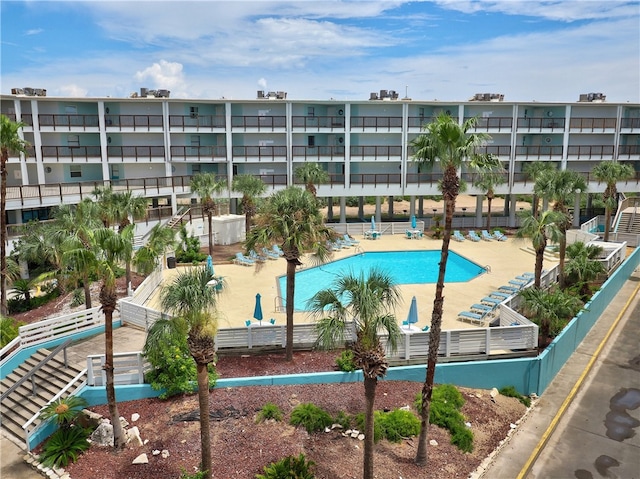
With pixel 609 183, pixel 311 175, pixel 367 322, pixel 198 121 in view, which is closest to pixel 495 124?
pixel 609 183

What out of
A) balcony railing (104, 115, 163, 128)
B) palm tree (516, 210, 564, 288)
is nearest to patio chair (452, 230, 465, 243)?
palm tree (516, 210, 564, 288)

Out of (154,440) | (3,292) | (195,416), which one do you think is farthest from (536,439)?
(3,292)

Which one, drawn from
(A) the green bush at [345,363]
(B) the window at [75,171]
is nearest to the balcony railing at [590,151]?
(A) the green bush at [345,363]

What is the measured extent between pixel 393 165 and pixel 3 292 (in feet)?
111

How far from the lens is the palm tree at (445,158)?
12.8 metres

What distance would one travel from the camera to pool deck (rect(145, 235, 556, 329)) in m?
22.8

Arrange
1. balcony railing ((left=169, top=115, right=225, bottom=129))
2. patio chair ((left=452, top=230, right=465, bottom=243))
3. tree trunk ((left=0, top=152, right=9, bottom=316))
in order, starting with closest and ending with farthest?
tree trunk ((left=0, top=152, right=9, bottom=316))
patio chair ((left=452, top=230, right=465, bottom=243))
balcony railing ((left=169, top=115, right=225, bottom=129))

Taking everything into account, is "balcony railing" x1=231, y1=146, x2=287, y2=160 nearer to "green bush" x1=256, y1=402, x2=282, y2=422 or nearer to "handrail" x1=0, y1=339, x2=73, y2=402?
"handrail" x1=0, y1=339, x2=73, y2=402

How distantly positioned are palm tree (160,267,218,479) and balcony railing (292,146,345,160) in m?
33.7

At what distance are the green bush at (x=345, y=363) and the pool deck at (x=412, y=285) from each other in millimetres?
4143

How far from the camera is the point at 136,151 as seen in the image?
41.9 m

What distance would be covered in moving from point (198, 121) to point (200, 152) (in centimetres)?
261

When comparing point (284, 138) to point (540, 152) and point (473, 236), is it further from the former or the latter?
point (540, 152)

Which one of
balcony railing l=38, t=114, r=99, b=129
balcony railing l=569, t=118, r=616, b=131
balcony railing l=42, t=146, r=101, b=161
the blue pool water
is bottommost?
the blue pool water
